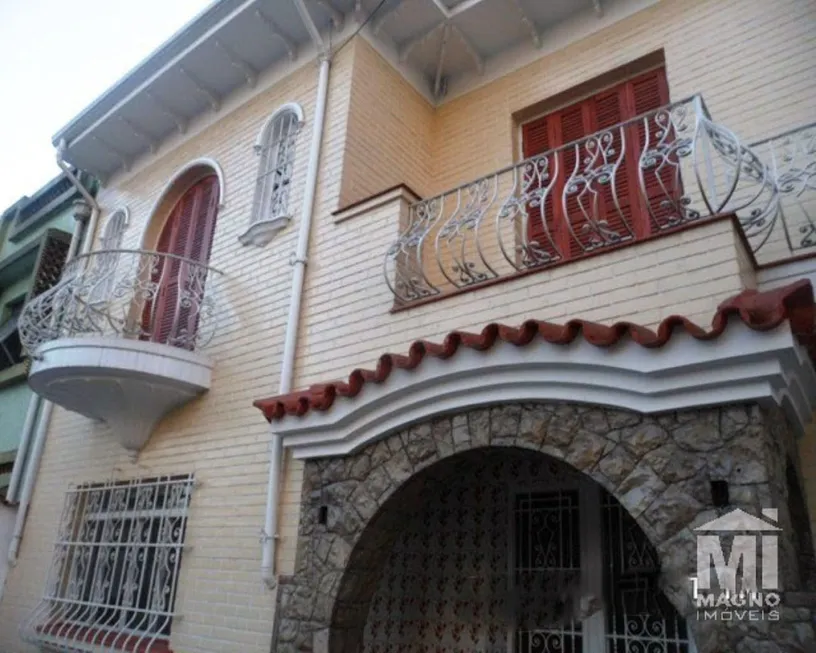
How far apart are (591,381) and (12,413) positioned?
9.31 metres

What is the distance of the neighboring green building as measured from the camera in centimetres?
955

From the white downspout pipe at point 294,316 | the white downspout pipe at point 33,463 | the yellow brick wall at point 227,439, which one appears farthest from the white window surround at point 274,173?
the white downspout pipe at point 33,463

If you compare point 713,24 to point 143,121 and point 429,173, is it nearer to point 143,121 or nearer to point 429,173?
point 429,173

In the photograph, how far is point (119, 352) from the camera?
6.03 m

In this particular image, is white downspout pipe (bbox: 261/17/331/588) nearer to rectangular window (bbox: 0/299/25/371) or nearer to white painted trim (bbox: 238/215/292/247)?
white painted trim (bbox: 238/215/292/247)

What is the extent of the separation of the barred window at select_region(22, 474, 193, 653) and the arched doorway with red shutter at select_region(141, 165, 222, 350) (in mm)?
1629

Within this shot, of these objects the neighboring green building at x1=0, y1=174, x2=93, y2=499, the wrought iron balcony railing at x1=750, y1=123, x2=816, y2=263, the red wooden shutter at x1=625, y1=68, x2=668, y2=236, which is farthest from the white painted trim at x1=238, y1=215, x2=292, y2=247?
the neighboring green building at x1=0, y1=174, x2=93, y2=499

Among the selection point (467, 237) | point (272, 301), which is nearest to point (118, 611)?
point (272, 301)

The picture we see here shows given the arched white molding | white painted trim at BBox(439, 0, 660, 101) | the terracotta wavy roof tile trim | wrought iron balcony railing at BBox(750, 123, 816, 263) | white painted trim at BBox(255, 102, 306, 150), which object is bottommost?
the arched white molding

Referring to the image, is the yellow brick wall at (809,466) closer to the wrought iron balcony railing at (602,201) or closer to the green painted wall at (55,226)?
the wrought iron balcony railing at (602,201)

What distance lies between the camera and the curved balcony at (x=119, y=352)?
19.9ft

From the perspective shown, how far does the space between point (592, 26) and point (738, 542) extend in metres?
5.39

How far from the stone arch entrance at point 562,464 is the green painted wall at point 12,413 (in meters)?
6.47

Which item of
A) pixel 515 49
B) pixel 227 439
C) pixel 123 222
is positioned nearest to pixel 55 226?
pixel 123 222
